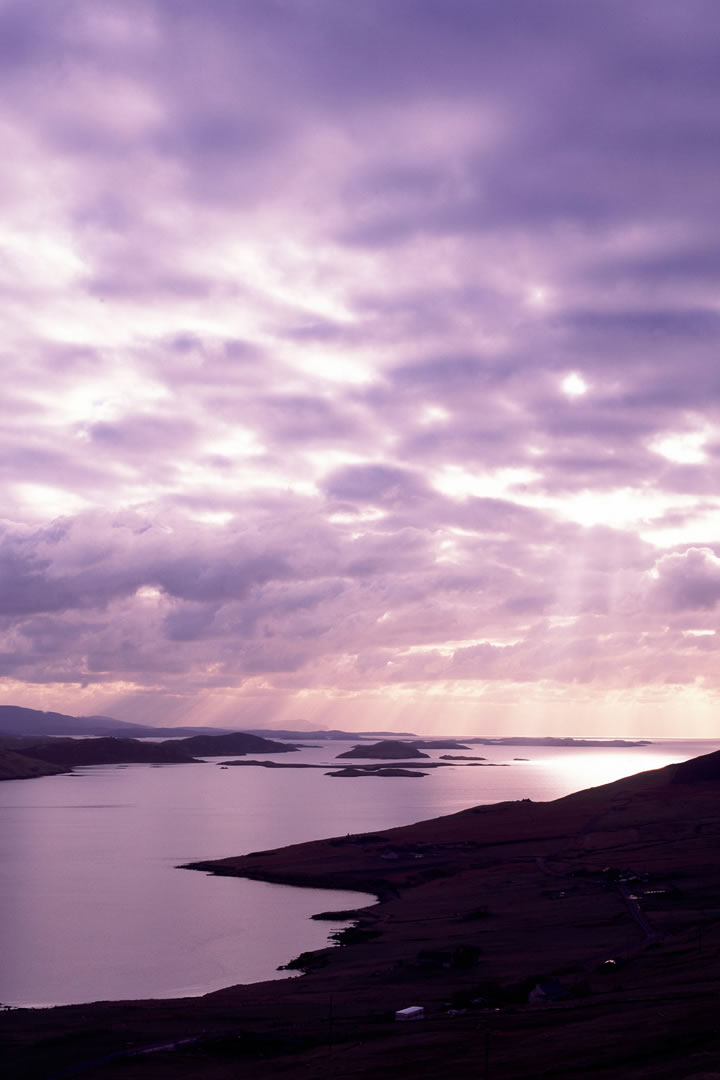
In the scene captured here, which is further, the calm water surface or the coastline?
the calm water surface

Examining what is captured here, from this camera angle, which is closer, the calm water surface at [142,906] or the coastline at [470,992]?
the coastline at [470,992]

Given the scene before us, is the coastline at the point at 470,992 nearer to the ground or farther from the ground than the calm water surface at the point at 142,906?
farther from the ground

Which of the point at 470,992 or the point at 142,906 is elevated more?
the point at 470,992

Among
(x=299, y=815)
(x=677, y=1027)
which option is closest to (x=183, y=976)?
(x=677, y=1027)

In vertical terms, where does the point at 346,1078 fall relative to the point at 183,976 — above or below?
above

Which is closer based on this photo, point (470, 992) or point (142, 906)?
point (470, 992)

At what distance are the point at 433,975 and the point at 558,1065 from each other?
19.4 m

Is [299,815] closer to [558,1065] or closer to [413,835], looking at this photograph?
[413,835]

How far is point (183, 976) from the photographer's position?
5681cm

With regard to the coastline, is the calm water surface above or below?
below

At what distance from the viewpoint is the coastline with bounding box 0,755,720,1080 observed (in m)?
34.6

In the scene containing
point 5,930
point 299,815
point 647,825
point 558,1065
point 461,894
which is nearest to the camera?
point 558,1065

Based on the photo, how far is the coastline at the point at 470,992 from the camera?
34.6m

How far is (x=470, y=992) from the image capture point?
45656mm
